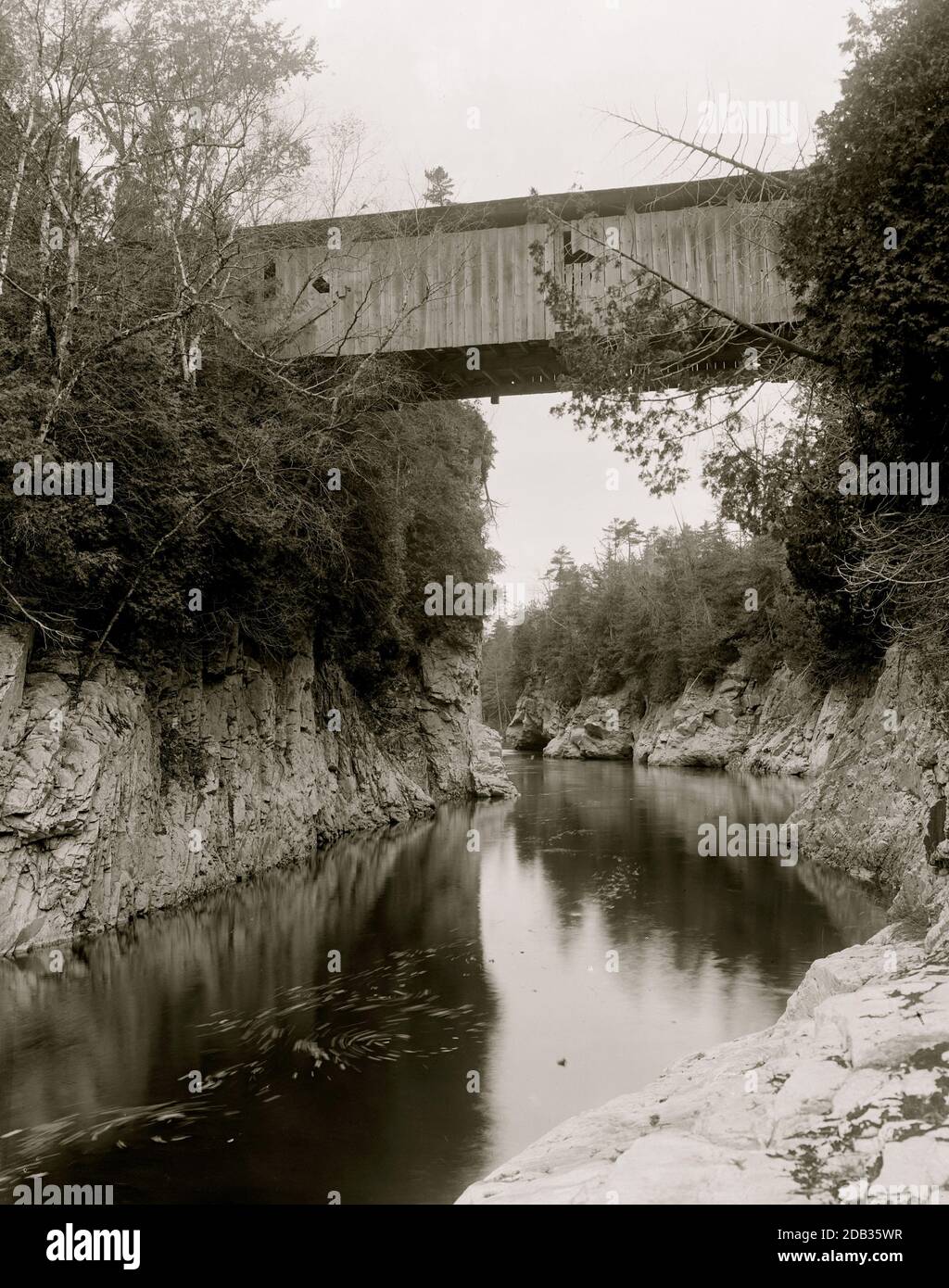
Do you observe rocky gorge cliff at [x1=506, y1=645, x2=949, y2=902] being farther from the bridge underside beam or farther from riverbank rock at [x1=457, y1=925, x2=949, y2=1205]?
the bridge underside beam

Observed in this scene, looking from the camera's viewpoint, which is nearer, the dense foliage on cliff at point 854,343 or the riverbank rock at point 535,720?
the dense foliage on cliff at point 854,343

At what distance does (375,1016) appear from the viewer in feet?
34.1

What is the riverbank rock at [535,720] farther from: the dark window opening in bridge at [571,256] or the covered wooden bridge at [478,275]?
the dark window opening in bridge at [571,256]

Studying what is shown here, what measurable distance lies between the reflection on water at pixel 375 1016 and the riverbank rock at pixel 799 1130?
1.68 m

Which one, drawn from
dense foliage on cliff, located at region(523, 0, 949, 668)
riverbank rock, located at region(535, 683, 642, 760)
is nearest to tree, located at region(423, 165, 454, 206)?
dense foliage on cliff, located at region(523, 0, 949, 668)

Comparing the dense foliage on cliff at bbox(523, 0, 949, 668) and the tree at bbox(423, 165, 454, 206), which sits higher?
the tree at bbox(423, 165, 454, 206)

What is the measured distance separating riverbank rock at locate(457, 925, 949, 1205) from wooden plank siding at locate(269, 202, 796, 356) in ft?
45.6

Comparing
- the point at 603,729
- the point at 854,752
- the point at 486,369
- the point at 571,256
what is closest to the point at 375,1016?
the point at 854,752

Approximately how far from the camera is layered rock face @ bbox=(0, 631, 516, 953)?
38.3 feet

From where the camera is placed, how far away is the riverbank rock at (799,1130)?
385 cm

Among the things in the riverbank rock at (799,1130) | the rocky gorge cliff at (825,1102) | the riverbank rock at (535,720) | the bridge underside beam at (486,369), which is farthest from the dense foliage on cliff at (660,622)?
the riverbank rock at (799,1130)

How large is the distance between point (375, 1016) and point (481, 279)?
45.9 ft

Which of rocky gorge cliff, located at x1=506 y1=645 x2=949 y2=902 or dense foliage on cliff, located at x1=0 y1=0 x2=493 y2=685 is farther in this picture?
dense foliage on cliff, located at x1=0 y1=0 x2=493 y2=685
